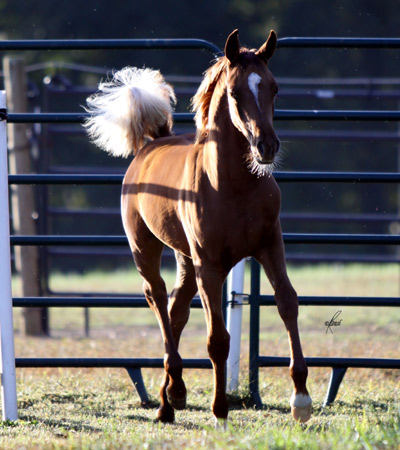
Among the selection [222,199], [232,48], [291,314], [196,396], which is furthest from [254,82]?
[196,396]

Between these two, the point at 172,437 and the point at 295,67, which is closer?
the point at 172,437

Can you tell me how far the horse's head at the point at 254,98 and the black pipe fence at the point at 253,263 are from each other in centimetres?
115

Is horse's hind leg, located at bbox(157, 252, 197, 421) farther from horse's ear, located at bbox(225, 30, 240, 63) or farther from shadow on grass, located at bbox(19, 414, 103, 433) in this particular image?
horse's ear, located at bbox(225, 30, 240, 63)

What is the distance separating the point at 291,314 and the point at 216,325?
0.35 meters

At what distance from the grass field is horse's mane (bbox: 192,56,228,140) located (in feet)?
4.77

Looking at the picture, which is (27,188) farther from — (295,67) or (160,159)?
(295,67)

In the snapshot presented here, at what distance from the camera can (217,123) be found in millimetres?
3742

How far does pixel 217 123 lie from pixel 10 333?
5.06 ft

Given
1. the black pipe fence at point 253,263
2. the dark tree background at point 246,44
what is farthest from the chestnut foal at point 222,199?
the dark tree background at point 246,44

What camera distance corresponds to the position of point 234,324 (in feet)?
16.3

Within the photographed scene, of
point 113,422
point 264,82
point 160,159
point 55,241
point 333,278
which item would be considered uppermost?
point 264,82

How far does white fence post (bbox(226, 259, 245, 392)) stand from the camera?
487cm

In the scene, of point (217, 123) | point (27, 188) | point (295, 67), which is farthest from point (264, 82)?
point (295, 67)

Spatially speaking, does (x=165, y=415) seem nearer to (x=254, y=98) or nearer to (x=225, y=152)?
(x=225, y=152)
